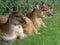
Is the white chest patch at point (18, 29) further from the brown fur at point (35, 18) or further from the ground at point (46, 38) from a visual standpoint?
the brown fur at point (35, 18)

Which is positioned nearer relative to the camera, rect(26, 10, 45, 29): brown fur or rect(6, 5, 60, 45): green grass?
rect(6, 5, 60, 45): green grass

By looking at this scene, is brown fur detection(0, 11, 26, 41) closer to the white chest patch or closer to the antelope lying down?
the antelope lying down

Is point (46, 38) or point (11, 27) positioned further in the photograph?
point (46, 38)

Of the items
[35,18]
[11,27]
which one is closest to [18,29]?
[11,27]

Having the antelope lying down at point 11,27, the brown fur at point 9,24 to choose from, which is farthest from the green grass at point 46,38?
the brown fur at point 9,24

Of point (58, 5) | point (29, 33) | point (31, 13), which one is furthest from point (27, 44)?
point (58, 5)

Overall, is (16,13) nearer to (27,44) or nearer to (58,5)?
(27,44)

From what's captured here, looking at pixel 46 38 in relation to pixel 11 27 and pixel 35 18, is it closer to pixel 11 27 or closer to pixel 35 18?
pixel 11 27

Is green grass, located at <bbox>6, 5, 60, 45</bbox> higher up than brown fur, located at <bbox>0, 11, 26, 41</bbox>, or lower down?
lower down

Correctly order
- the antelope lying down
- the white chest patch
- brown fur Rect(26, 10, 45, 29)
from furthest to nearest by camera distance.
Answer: brown fur Rect(26, 10, 45, 29) < the white chest patch < the antelope lying down

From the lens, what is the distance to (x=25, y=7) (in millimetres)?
10273

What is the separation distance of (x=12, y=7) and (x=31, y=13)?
164 cm

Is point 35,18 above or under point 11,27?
under

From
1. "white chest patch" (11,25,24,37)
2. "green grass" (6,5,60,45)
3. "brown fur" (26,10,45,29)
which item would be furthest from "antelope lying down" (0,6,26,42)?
"brown fur" (26,10,45,29)
